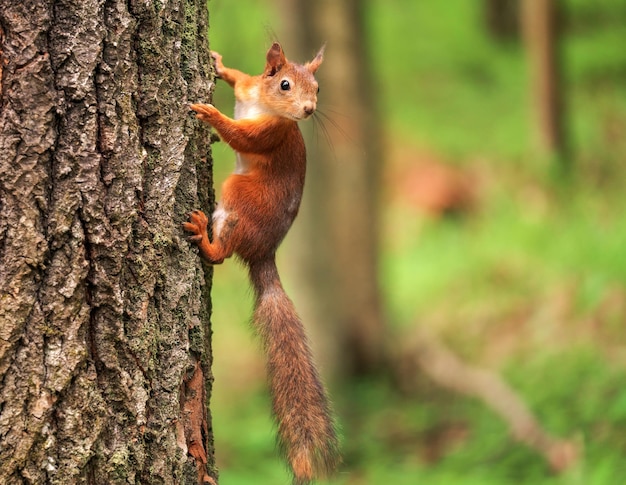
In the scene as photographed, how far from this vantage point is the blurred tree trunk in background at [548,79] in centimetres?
841

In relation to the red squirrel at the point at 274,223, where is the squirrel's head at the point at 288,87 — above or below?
above

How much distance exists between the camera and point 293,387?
219 cm

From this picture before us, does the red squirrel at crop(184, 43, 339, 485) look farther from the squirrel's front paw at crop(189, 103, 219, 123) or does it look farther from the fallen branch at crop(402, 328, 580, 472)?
the fallen branch at crop(402, 328, 580, 472)

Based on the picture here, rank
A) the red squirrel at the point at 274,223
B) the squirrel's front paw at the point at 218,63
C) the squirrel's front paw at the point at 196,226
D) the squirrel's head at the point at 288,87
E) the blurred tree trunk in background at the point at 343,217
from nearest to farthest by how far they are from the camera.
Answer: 1. the squirrel's front paw at the point at 196,226
2. the red squirrel at the point at 274,223
3. the squirrel's front paw at the point at 218,63
4. the squirrel's head at the point at 288,87
5. the blurred tree trunk in background at the point at 343,217

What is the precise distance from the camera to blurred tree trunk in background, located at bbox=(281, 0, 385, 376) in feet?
22.4

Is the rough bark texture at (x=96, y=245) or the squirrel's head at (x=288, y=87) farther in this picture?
the squirrel's head at (x=288, y=87)

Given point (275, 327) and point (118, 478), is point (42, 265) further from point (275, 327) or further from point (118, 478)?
point (275, 327)

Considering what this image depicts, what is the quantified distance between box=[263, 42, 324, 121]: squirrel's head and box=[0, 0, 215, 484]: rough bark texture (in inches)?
26.0

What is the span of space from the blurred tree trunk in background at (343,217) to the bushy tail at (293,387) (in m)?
4.38

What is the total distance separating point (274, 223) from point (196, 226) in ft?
1.46

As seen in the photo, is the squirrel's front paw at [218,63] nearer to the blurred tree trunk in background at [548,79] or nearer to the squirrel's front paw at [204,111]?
the squirrel's front paw at [204,111]

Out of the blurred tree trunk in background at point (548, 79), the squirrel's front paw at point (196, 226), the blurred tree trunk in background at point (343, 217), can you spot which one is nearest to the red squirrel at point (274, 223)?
the squirrel's front paw at point (196, 226)

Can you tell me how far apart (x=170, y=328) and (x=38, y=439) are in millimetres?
366

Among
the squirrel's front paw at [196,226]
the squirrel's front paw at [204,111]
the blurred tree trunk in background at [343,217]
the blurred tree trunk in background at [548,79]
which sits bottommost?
the squirrel's front paw at [196,226]
